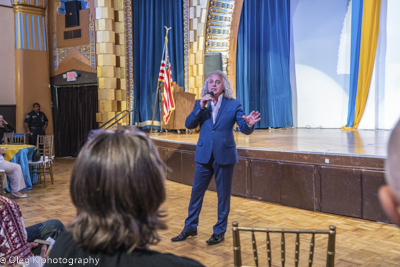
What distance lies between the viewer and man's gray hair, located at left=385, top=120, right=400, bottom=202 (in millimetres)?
375

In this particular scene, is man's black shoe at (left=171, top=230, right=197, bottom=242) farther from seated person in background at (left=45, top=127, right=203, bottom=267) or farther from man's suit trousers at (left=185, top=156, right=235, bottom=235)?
seated person in background at (left=45, top=127, right=203, bottom=267)

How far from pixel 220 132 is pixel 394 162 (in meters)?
2.48

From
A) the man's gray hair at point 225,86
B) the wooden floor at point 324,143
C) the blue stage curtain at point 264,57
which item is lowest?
the wooden floor at point 324,143

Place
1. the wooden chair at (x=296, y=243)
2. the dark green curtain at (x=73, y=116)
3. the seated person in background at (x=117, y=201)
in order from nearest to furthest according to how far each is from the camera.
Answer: the seated person in background at (x=117, y=201)
the wooden chair at (x=296, y=243)
the dark green curtain at (x=73, y=116)

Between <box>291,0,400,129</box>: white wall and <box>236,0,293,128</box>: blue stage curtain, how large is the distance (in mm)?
402

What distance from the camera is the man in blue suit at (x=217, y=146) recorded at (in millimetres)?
2824

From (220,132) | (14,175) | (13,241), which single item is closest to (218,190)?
(220,132)

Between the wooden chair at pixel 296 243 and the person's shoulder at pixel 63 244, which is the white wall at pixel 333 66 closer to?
the wooden chair at pixel 296 243

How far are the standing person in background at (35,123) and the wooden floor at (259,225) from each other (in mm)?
3722

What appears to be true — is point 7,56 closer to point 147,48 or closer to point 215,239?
point 147,48

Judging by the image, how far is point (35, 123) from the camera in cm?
830

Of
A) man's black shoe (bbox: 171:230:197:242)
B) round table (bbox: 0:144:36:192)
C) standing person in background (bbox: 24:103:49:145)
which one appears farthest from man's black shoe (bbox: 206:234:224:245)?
standing person in background (bbox: 24:103:49:145)

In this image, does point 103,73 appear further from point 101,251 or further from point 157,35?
point 101,251

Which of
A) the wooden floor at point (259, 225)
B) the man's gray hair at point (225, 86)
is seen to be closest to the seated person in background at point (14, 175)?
the wooden floor at point (259, 225)
